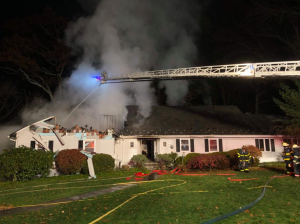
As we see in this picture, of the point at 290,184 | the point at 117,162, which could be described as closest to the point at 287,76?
the point at 290,184

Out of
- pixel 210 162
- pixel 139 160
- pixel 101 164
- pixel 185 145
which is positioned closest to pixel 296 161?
pixel 210 162

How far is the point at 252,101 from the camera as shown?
130ft

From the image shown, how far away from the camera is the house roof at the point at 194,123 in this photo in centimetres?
1895

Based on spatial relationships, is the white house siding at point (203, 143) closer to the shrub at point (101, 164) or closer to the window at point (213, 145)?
the window at point (213, 145)

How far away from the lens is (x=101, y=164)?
599 inches

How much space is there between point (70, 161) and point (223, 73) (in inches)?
435

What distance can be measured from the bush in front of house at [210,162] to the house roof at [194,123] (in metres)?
3.79

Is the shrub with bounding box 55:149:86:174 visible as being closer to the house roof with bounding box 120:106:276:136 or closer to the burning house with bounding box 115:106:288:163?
the burning house with bounding box 115:106:288:163

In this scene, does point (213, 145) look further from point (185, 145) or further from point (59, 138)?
point (59, 138)

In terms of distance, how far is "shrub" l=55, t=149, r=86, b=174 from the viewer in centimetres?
1468

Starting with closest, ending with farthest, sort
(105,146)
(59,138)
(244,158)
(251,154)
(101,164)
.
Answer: (244,158) → (101,164) → (251,154) → (59,138) → (105,146)

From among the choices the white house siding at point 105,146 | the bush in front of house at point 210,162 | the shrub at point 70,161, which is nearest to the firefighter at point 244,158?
the bush in front of house at point 210,162

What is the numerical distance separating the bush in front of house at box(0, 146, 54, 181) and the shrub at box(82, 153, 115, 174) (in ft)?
7.09

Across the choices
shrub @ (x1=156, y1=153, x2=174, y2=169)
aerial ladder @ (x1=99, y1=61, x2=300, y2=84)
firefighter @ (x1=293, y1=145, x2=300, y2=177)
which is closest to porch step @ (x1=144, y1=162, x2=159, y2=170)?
shrub @ (x1=156, y1=153, x2=174, y2=169)
